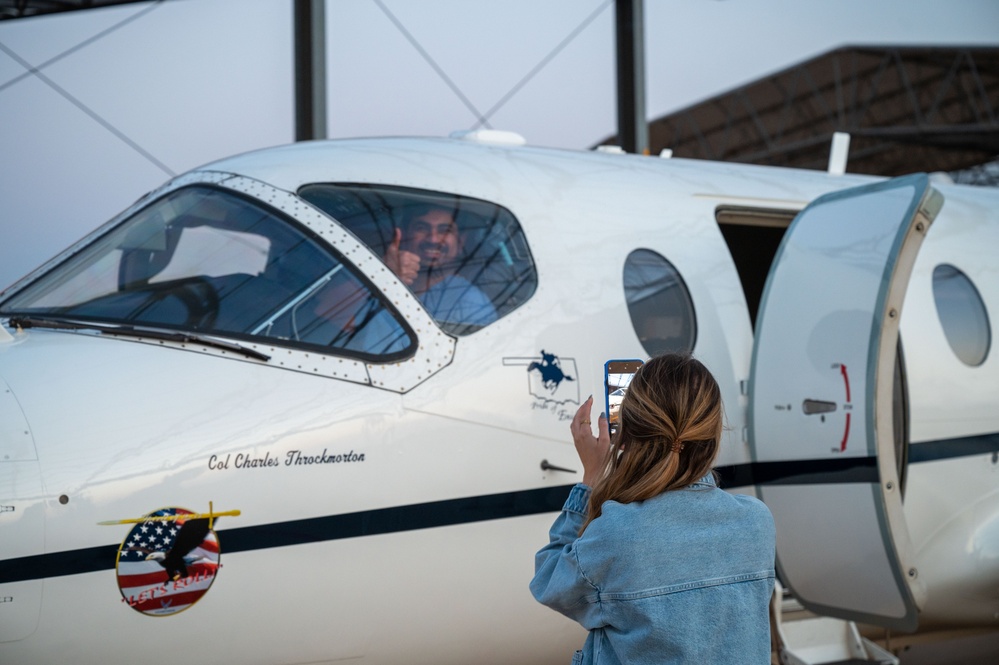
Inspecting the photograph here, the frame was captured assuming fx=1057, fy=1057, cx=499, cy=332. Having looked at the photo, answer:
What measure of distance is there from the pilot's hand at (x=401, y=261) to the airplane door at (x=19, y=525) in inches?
61.1

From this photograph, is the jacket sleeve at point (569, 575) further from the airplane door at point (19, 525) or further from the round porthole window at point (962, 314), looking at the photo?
the round porthole window at point (962, 314)

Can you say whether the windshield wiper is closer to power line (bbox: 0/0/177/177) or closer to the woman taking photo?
the woman taking photo

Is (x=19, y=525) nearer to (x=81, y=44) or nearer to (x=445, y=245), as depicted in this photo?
(x=445, y=245)

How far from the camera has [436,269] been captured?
14.6 feet

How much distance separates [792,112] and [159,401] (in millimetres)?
22326

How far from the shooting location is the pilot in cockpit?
4367 mm

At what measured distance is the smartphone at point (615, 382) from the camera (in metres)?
2.63

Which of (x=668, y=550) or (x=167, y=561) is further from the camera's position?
(x=167, y=561)

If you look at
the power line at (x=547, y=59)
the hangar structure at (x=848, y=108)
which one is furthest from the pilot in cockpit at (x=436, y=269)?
the hangar structure at (x=848, y=108)

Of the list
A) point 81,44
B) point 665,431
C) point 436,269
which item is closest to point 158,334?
point 436,269

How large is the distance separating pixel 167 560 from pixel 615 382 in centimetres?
185

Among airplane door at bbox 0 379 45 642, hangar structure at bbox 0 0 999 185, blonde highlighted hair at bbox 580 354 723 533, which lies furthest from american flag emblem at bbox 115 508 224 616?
hangar structure at bbox 0 0 999 185

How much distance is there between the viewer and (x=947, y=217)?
632 centimetres

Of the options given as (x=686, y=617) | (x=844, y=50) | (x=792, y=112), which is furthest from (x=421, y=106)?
(x=792, y=112)
